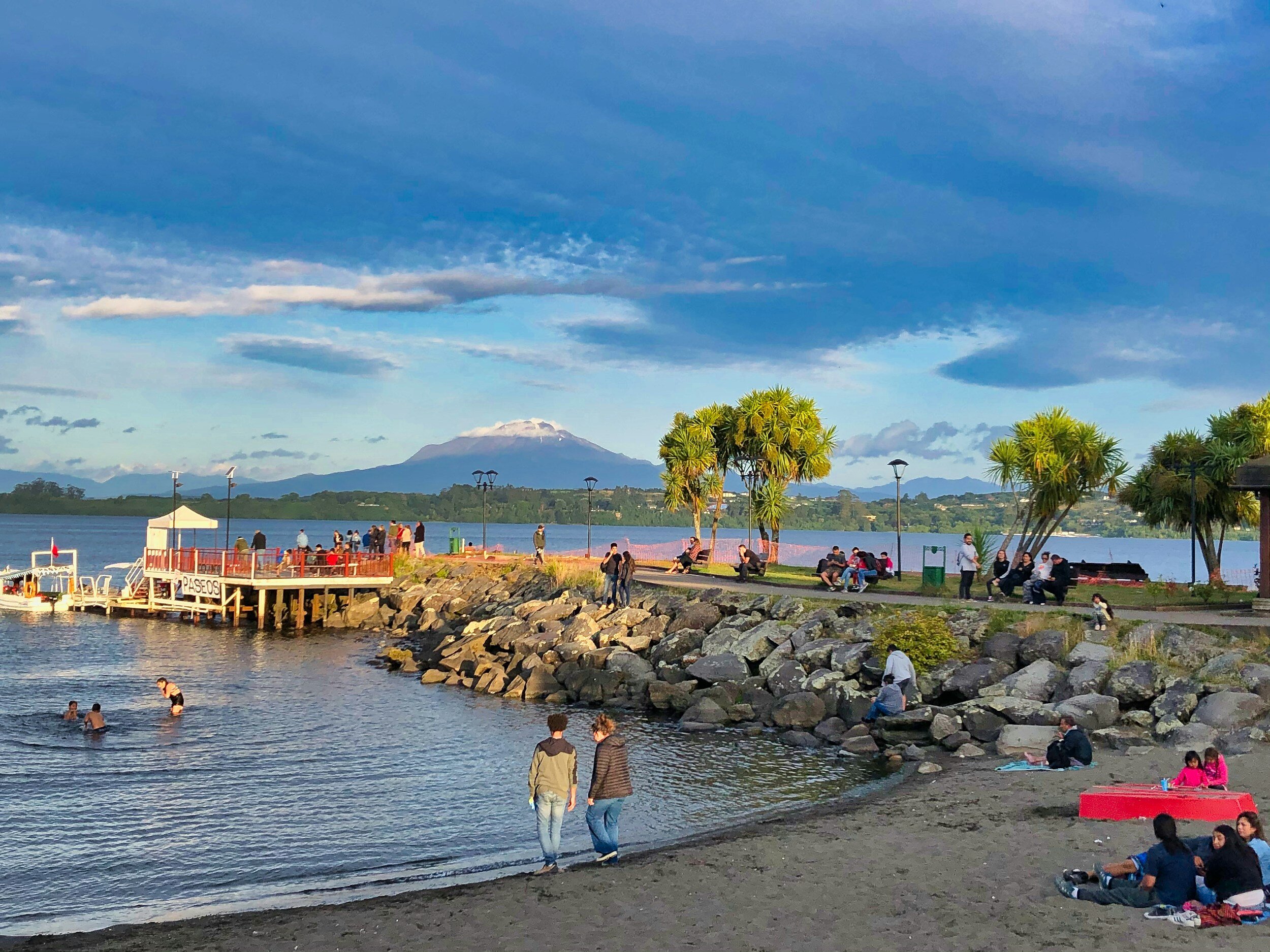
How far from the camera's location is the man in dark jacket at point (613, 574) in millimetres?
35469

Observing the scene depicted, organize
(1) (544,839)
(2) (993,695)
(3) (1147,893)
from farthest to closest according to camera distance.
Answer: (2) (993,695) → (1) (544,839) → (3) (1147,893)

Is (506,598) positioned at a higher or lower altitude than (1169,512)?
lower

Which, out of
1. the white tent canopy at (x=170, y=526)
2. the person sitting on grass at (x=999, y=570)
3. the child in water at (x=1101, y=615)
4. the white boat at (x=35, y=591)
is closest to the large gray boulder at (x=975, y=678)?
the child in water at (x=1101, y=615)

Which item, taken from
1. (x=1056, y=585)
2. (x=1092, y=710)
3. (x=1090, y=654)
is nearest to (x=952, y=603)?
(x=1056, y=585)

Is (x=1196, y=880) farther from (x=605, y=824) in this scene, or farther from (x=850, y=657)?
(x=850, y=657)

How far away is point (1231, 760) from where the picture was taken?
16750 millimetres

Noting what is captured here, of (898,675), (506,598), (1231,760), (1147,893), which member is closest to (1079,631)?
(898,675)

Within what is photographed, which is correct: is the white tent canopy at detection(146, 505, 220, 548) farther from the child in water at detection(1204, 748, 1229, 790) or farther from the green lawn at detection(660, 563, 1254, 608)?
the child in water at detection(1204, 748, 1229, 790)

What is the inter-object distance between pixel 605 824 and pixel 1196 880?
6.64m

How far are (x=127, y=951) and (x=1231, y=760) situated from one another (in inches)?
663

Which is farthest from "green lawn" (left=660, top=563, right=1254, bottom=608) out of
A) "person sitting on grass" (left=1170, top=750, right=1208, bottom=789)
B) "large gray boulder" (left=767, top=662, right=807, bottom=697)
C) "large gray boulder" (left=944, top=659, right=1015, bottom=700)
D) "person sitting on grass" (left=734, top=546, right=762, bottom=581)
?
"person sitting on grass" (left=1170, top=750, right=1208, bottom=789)

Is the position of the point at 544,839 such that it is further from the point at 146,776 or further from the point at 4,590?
the point at 4,590

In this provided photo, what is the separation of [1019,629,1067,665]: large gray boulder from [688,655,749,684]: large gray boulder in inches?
282

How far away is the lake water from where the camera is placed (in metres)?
14.0
